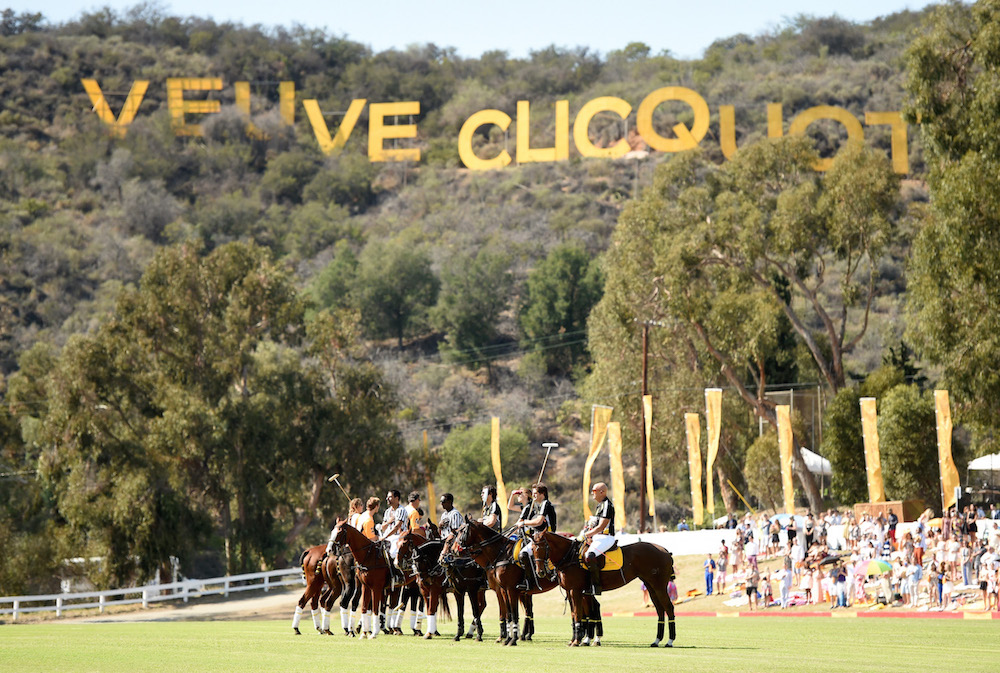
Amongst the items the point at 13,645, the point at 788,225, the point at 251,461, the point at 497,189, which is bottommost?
the point at 13,645

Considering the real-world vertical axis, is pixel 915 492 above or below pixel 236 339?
below

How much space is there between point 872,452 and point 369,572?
78.5ft

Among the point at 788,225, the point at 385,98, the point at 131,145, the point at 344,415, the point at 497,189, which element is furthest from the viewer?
the point at 385,98

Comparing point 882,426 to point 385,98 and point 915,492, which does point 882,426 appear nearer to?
point 915,492

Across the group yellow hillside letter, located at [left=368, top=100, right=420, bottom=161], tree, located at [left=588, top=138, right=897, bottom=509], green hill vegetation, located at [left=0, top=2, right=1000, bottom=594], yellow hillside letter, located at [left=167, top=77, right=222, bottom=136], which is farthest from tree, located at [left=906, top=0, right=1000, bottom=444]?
yellow hillside letter, located at [left=167, top=77, right=222, bottom=136]

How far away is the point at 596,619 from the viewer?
18.1 metres

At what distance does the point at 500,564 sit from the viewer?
719 inches

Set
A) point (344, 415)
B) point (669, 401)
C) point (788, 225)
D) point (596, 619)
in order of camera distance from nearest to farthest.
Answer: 1. point (596, 619)
2. point (788, 225)
3. point (344, 415)
4. point (669, 401)

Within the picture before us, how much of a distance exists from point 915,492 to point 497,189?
9113 centimetres

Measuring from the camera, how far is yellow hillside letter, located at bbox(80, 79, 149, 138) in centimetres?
14550

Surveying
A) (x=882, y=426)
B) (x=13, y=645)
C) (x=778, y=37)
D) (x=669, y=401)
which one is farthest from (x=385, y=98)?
(x=13, y=645)

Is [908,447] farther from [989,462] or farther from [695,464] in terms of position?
[695,464]

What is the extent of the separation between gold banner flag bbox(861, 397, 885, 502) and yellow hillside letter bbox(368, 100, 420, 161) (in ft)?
A: 269

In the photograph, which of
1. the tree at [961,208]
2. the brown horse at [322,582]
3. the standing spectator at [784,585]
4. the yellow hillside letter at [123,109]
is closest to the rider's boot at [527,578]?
the brown horse at [322,582]
